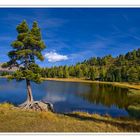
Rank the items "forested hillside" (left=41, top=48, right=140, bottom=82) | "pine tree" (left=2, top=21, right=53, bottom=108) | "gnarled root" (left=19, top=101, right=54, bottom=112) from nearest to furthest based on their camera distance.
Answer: "gnarled root" (left=19, top=101, right=54, bottom=112) < "pine tree" (left=2, top=21, right=53, bottom=108) < "forested hillside" (left=41, top=48, right=140, bottom=82)

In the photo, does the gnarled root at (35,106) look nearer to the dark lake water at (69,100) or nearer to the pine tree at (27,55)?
the pine tree at (27,55)

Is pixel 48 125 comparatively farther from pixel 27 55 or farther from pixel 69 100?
pixel 69 100

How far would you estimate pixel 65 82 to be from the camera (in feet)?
123

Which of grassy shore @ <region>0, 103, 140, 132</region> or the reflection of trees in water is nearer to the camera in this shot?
grassy shore @ <region>0, 103, 140, 132</region>

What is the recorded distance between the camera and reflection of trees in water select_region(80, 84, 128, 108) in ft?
85.2

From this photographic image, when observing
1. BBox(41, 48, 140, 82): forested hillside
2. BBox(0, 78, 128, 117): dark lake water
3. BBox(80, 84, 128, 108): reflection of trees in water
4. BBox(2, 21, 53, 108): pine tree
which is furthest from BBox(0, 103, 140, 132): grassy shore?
BBox(41, 48, 140, 82): forested hillside

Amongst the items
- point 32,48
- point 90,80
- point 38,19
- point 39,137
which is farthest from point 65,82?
point 39,137

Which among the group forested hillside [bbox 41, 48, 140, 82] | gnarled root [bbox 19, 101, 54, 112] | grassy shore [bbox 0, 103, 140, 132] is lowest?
grassy shore [bbox 0, 103, 140, 132]

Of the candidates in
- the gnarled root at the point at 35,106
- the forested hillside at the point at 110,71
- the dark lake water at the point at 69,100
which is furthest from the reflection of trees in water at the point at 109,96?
the gnarled root at the point at 35,106

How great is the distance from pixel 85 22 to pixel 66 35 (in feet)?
4.17

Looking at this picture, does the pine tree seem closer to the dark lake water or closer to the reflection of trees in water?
the dark lake water

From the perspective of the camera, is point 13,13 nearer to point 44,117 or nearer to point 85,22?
point 85,22

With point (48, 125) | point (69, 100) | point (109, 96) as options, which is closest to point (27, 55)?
point (48, 125)

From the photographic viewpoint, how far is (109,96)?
99.0ft
